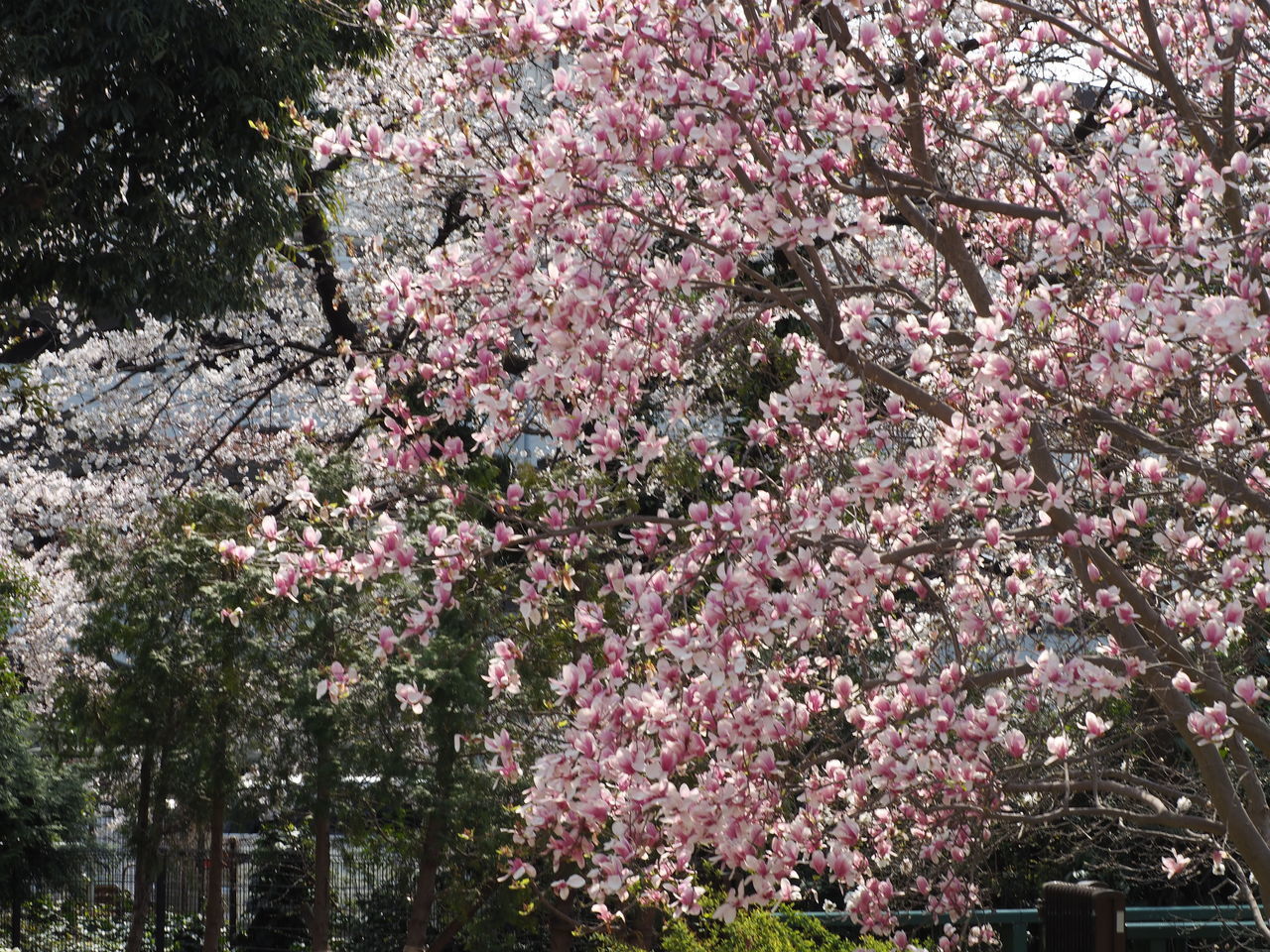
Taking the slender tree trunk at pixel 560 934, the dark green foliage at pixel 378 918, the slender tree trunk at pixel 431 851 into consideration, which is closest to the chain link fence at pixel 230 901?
the dark green foliage at pixel 378 918

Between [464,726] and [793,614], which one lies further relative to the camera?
[464,726]

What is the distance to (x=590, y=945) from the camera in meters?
9.20

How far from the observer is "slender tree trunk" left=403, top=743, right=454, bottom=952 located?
8336 millimetres

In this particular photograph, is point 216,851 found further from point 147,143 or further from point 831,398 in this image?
point 831,398

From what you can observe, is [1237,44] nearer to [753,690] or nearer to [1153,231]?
[1153,231]

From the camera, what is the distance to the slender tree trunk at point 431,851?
8.34 metres

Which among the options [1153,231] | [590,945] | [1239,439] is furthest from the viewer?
[590,945]

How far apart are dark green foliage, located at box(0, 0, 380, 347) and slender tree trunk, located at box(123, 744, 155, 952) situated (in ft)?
11.1

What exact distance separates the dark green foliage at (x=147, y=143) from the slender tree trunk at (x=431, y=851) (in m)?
3.09

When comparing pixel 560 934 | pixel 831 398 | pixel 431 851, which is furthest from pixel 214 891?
pixel 831 398

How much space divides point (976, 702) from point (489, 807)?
4.37 metres

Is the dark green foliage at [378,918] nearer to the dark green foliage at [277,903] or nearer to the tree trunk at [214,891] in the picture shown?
the dark green foliage at [277,903]

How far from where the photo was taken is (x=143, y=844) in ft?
31.0

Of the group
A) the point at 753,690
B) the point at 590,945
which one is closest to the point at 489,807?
the point at 590,945
